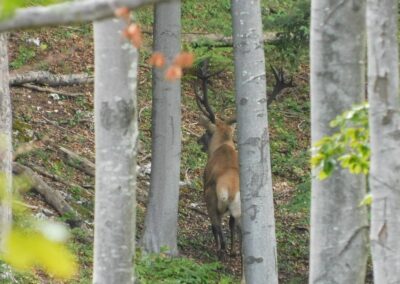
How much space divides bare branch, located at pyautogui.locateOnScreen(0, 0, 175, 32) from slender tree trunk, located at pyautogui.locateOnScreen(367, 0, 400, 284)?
2754 mm

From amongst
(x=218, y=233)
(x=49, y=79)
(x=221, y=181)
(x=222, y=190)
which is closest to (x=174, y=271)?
(x=222, y=190)

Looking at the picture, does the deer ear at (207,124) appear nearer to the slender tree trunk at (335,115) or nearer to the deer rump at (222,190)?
the deer rump at (222,190)

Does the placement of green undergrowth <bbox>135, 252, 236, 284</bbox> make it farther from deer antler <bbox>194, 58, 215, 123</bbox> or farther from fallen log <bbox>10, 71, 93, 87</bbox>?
fallen log <bbox>10, 71, 93, 87</bbox>

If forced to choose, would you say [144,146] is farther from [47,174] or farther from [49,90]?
[47,174]

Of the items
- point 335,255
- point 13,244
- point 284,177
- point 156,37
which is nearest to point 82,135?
point 284,177

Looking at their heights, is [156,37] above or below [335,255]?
above

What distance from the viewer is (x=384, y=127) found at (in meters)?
4.79

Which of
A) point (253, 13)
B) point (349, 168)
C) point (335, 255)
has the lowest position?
point (335, 255)

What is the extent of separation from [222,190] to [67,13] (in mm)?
13539

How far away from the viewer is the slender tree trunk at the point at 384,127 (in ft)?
15.4

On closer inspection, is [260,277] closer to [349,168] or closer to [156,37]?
[156,37]

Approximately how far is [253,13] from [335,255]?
20.9 ft

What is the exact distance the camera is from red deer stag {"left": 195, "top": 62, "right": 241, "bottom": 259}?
51.2 feet

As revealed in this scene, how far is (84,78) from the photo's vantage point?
20547 mm
